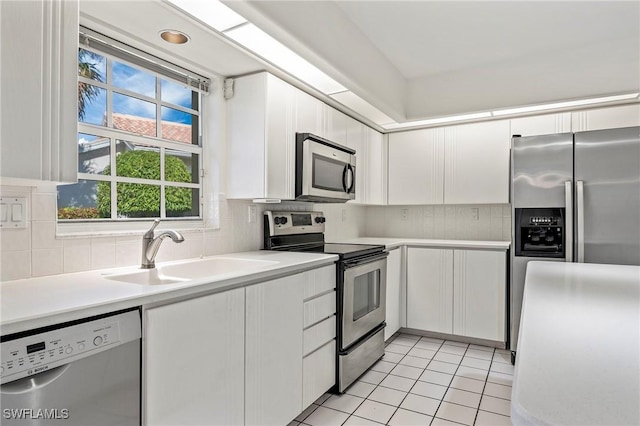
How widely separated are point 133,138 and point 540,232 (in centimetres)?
296

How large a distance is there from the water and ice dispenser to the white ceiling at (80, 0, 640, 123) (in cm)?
97

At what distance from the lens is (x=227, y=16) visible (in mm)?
1717

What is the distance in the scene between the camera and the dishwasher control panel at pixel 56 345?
3.09ft

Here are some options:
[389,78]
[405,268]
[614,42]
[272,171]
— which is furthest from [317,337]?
[614,42]

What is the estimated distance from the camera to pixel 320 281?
2.26 meters

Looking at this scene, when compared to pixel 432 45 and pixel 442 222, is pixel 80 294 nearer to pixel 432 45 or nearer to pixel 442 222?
pixel 432 45

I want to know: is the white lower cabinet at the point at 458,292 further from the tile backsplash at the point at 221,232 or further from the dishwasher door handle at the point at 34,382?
the dishwasher door handle at the point at 34,382

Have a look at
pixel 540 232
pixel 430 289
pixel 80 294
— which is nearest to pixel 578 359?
pixel 80 294

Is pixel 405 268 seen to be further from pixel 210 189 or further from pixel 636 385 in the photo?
pixel 636 385

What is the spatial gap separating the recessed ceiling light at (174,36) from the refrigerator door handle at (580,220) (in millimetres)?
2818

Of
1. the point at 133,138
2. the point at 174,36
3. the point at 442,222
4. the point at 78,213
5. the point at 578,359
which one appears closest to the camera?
the point at 578,359

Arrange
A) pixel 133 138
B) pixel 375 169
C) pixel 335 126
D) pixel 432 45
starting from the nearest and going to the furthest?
pixel 133 138 → pixel 432 45 → pixel 335 126 → pixel 375 169

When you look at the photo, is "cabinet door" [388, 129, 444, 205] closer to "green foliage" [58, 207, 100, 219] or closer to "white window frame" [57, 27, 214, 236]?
"white window frame" [57, 27, 214, 236]

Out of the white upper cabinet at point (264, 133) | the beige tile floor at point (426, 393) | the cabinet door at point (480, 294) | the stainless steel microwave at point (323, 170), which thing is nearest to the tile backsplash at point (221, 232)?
the white upper cabinet at point (264, 133)
